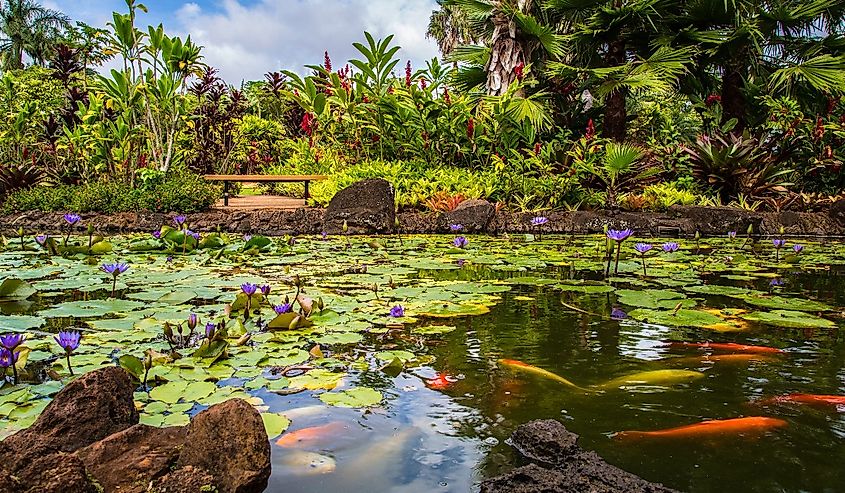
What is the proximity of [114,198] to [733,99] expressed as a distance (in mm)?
9726

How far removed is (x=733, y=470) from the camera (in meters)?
1.17

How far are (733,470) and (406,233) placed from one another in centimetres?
591

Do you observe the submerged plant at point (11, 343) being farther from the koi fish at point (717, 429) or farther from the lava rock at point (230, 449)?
the koi fish at point (717, 429)

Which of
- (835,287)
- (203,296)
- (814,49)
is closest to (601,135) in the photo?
(814,49)

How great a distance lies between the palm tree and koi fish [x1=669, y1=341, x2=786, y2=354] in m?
30.6

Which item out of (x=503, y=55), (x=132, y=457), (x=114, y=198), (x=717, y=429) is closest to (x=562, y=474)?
(x=717, y=429)

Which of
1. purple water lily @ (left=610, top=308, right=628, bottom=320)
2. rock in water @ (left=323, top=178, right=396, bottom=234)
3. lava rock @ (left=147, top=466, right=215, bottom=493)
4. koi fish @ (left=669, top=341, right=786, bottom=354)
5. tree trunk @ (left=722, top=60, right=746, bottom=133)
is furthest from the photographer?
tree trunk @ (left=722, top=60, right=746, bottom=133)

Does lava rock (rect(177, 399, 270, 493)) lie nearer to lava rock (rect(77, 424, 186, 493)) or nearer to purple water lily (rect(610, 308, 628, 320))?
lava rock (rect(77, 424, 186, 493))

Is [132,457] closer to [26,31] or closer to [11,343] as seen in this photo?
[11,343]

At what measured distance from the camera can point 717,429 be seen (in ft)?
4.41

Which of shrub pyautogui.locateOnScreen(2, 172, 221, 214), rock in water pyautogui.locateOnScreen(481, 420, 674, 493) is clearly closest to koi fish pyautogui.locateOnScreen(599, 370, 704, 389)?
rock in water pyautogui.locateOnScreen(481, 420, 674, 493)

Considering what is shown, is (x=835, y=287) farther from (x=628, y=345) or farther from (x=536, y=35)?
(x=536, y=35)

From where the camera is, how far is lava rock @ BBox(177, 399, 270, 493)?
1.01m

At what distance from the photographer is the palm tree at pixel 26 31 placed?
26969 mm
